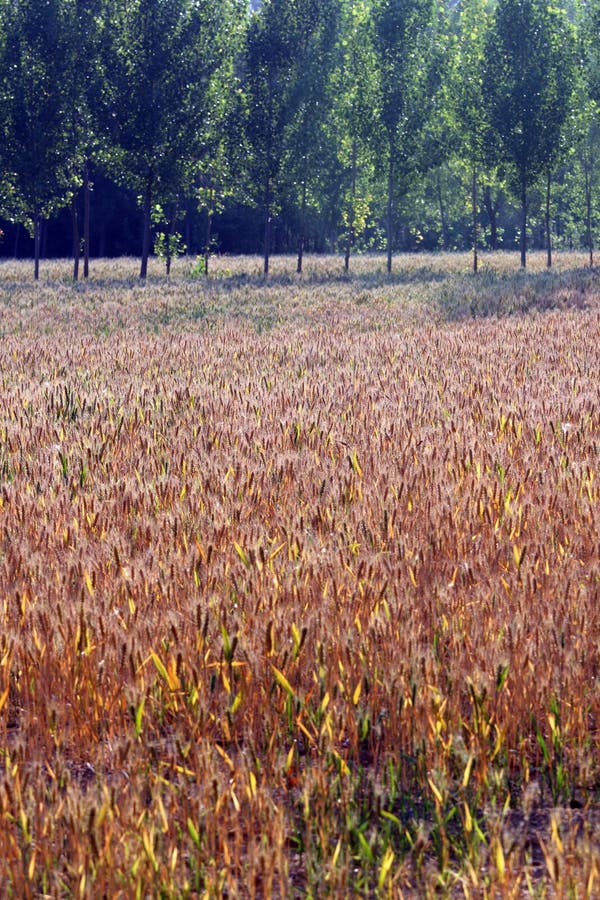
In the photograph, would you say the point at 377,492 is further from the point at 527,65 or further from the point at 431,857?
the point at 527,65

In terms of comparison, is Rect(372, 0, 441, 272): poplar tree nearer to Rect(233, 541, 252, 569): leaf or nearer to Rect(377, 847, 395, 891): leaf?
Rect(233, 541, 252, 569): leaf

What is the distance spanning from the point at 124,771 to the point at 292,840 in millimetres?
552

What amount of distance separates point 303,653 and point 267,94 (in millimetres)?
37999

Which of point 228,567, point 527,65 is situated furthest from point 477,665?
point 527,65

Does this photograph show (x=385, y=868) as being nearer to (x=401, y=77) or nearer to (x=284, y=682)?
(x=284, y=682)

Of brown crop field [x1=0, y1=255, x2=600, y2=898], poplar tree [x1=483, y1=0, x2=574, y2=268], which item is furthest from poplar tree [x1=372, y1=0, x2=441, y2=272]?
brown crop field [x1=0, y1=255, x2=600, y2=898]

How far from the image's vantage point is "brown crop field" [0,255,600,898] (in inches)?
89.8

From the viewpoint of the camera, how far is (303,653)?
3.31 m

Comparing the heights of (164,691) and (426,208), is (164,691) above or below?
below

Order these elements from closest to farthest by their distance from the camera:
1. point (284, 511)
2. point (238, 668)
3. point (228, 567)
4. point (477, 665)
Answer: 1. point (477, 665)
2. point (238, 668)
3. point (228, 567)
4. point (284, 511)

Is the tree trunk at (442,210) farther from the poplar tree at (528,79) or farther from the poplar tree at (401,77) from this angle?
the poplar tree at (528,79)

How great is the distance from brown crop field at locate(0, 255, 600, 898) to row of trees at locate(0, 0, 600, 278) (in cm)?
3214

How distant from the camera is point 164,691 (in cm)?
307

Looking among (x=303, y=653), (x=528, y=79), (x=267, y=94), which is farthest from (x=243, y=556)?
(x=528, y=79)
